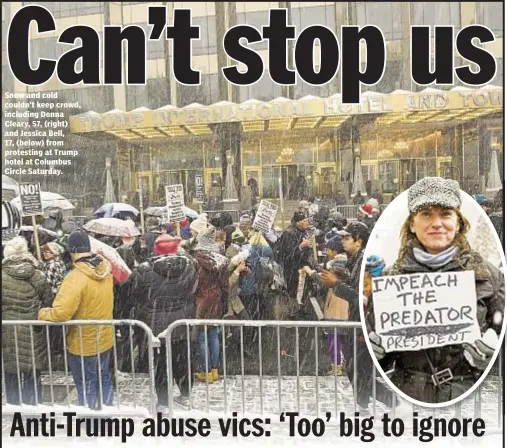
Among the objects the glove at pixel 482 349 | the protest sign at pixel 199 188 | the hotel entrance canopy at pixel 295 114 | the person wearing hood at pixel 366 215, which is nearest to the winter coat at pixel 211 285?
the protest sign at pixel 199 188

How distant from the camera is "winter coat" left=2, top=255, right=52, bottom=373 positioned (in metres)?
3.66

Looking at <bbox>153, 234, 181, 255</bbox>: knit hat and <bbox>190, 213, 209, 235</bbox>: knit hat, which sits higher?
<bbox>190, 213, 209, 235</bbox>: knit hat

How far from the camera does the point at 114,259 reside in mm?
3674

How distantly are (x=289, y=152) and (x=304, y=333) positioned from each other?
1.19 meters

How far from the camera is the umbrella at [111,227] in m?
3.64

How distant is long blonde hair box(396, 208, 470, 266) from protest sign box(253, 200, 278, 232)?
832 mm

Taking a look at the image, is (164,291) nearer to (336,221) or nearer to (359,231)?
(336,221)

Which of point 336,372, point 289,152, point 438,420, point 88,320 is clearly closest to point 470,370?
point 438,420

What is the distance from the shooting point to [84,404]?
12.3 feet

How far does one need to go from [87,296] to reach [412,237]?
213 cm

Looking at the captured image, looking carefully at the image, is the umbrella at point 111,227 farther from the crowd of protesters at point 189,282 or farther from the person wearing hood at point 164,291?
the person wearing hood at point 164,291

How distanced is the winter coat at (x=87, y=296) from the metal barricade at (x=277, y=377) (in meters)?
0.42

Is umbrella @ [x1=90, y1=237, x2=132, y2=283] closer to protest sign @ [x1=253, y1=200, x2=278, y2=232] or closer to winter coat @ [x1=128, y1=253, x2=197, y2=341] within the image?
winter coat @ [x1=128, y1=253, x2=197, y2=341]

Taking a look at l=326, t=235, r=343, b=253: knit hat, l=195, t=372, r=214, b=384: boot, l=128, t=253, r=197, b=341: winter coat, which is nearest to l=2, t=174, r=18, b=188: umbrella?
l=128, t=253, r=197, b=341: winter coat
